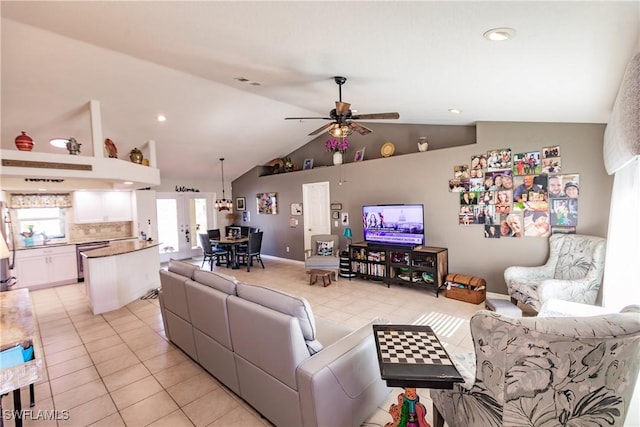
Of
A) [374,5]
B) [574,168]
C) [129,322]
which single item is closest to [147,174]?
[129,322]

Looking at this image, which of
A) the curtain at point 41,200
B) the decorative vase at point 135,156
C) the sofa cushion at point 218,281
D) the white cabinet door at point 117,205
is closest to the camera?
the sofa cushion at point 218,281

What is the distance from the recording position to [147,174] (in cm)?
516

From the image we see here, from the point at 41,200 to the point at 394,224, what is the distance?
23.8 ft

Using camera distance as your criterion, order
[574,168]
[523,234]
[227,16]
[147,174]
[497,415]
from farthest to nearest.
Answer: [147,174], [523,234], [574,168], [227,16], [497,415]

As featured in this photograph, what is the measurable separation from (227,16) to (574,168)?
4.45 metres

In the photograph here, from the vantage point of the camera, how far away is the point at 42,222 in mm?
6094

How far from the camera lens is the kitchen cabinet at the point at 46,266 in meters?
5.46

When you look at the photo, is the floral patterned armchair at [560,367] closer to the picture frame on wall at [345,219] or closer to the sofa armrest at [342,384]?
the sofa armrest at [342,384]

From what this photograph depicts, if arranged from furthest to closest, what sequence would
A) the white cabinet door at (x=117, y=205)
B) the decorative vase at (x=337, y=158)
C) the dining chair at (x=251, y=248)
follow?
the dining chair at (x=251, y=248)
the white cabinet door at (x=117, y=205)
the decorative vase at (x=337, y=158)

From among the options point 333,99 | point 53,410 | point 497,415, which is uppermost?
point 333,99

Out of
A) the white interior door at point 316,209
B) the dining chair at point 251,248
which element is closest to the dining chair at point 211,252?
the dining chair at point 251,248

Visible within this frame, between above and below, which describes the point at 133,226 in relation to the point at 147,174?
below

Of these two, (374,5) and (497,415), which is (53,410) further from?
(374,5)

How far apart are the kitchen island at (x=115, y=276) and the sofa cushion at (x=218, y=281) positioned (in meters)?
2.63
